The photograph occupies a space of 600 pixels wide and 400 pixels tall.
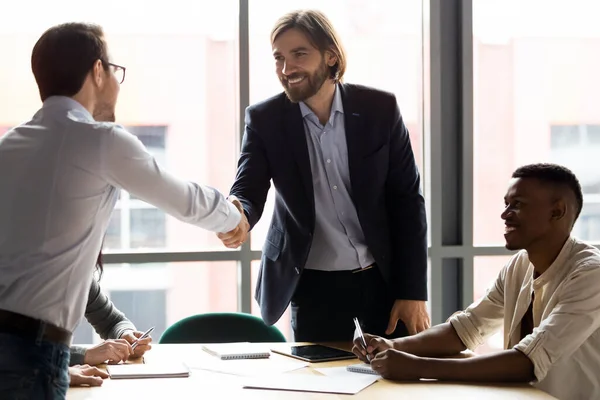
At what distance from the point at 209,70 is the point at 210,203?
2252 mm

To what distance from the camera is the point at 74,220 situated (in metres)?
1.86

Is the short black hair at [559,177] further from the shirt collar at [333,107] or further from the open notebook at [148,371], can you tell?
the open notebook at [148,371]

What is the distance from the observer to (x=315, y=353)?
2.67 metres

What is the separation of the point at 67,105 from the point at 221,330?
1653mm

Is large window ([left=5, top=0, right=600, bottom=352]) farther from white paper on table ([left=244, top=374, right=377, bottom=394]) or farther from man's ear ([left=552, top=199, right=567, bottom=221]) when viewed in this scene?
white paper on table ([left=244, top=374, right=377, bottom=394])

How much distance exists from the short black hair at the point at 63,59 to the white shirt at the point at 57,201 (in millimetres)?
44

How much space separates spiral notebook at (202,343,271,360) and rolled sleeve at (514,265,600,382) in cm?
82

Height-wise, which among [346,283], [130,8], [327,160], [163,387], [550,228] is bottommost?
→ [163,387]

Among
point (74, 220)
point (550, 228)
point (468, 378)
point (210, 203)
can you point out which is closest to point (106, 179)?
point (74, 220)

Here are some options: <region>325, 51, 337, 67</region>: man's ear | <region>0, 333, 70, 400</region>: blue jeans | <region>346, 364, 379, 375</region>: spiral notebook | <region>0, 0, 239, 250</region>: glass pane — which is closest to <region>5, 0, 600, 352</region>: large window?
<region>0, 0, 239, 250</region>: glass pane

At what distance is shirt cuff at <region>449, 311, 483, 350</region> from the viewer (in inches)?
108

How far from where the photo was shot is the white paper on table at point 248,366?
245cm

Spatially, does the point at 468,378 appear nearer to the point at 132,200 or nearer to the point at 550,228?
the point at 550,228

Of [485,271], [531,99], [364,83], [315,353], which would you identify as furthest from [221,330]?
[531,99]
